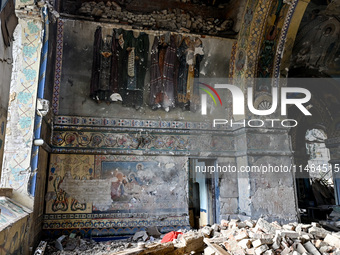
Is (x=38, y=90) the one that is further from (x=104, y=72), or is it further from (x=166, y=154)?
(x=166, y=154)

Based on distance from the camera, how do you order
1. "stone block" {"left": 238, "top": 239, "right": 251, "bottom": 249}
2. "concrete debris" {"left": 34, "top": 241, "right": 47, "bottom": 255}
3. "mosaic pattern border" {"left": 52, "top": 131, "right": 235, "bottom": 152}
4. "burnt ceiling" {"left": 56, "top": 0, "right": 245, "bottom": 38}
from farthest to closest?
1. "burnt ceiling" {"left": 56, "top": 0, "right": 245, "bottom": 38}
2. "mosaic pattern border" {"left": 52, "top": 131, "right": 235, "bottom": 152}
3. "concrete debris" {"left": 34, "top": 241, "right": 47, "bottom": 255}
4. "stone block" {"left": 238, "top": 239, "right": 251, "bottom": 249}

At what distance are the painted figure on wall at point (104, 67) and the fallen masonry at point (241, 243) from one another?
9.19 feet

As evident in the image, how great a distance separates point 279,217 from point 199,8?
15.7 ft

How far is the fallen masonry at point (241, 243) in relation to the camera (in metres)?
3.56

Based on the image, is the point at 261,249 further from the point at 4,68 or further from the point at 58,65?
the point at 58,65

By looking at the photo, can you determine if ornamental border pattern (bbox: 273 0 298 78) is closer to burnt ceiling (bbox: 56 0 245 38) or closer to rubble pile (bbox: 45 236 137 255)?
burnt ceiling (bbox: 56 0 245 38)

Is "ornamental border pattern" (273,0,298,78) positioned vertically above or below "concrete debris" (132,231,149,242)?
above

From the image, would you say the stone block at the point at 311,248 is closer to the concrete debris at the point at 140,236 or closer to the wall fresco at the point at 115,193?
the wall fresco at the point at 115,193

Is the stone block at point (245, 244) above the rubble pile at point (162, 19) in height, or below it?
below

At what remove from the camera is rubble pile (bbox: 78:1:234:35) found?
571 cm

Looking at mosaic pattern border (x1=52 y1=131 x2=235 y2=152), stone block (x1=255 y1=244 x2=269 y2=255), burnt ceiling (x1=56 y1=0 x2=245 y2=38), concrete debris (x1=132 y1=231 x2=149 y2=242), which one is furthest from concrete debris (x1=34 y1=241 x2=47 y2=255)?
burnt ceiling (x1=56 y1=0 x2=245 y2=38)

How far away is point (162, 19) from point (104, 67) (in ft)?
5.39

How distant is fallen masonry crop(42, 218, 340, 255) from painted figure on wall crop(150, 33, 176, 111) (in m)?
2.70

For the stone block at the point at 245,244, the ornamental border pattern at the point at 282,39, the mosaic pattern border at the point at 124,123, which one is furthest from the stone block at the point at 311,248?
the ornamental border pattern at the point at 282,39
